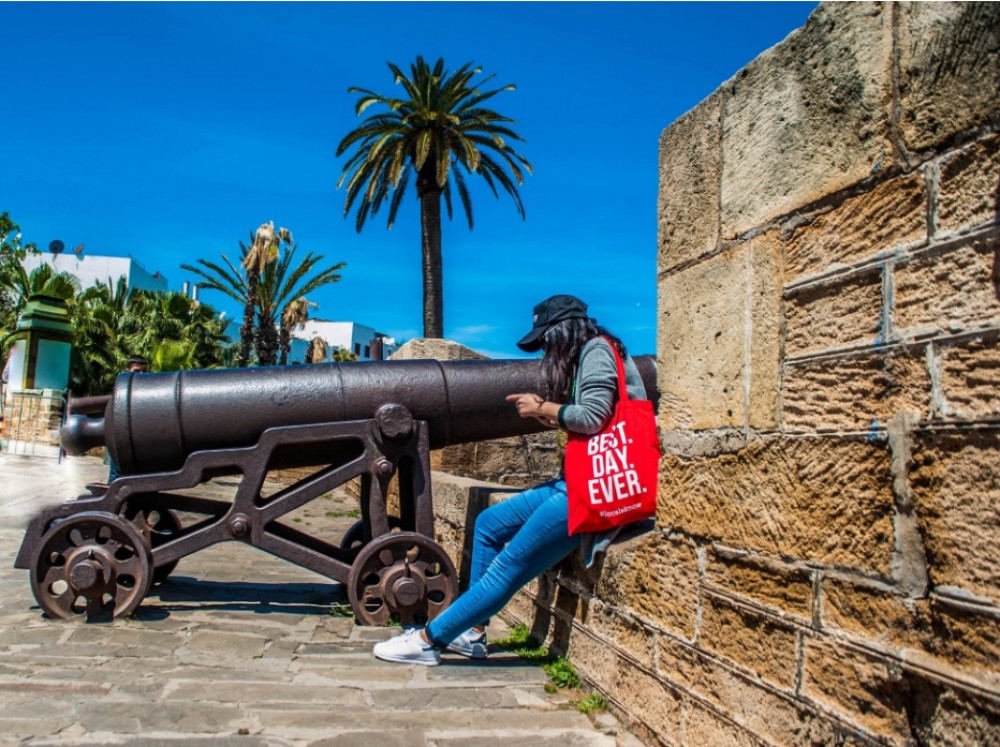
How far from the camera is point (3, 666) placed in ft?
11.6

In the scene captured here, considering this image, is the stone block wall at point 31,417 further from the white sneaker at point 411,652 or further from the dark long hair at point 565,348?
the dark long hair at point 565,348

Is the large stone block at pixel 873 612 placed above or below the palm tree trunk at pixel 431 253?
below

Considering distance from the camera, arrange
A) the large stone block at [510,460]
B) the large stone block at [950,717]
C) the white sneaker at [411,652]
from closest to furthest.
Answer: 1. the large stone block at [950,717]
2. the white sneaker at [411,652]
3. the large stone block at [510,460]

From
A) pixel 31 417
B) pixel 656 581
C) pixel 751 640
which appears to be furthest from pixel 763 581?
pixel 31 417

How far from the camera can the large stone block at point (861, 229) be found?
1952mm

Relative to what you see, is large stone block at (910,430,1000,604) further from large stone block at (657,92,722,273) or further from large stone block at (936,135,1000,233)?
large stone block at (657,92,722,273)

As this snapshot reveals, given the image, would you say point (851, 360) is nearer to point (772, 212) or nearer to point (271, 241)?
point (772, 212)

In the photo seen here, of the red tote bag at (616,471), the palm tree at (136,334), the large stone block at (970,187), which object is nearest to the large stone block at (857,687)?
the large stone block at (970,187)

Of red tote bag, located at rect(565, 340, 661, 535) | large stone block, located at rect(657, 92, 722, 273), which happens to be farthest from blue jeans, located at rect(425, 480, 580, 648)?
large stone block, located at rect(657, 92, 722, 273)

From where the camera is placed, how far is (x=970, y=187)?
1.81 metres

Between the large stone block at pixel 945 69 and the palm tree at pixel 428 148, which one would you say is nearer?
the large stone block at pixel 945 69

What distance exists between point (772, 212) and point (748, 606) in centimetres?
102

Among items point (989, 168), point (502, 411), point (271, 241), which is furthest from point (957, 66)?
point (271, 241)

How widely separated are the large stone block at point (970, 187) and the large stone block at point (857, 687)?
2.95 ft
